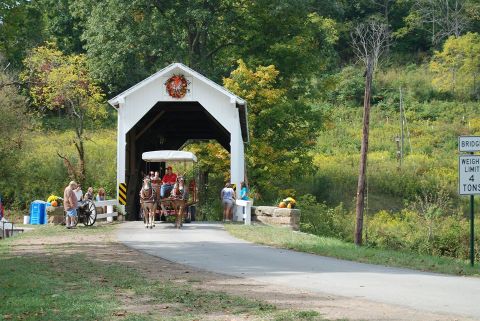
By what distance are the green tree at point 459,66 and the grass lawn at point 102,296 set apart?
51.9 meters

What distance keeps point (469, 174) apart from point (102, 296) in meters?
8.75

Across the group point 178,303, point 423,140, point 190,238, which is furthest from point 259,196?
point 178,303

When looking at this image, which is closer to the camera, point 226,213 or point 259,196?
point 226,213

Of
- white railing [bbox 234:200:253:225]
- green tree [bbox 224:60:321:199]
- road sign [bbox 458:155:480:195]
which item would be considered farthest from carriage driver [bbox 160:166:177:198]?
road sign [bbox 458:155:480:195]

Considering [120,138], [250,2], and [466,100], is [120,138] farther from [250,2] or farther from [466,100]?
[466,100]

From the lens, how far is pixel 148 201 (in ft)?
87.1

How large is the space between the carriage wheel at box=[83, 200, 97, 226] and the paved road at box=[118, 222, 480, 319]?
470cm

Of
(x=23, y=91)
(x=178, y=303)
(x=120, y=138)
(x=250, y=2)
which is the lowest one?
(x=178, y=303)

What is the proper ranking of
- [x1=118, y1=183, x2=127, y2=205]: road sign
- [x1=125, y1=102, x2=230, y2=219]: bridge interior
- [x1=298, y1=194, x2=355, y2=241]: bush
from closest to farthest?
[x1=118, y1=183, x2=127, y2=205]: road sign, [x1=298, y1=194, x2=355, y2=241]: bush, [x1=125, y1=102, x2=230, y2=219]: bridge interior

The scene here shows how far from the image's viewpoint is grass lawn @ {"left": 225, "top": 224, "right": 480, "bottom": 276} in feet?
54.0

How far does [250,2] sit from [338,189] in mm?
11667

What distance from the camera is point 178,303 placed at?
11.3 m

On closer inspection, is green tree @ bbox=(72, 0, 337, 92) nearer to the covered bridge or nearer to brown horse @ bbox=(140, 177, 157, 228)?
the covered bridge

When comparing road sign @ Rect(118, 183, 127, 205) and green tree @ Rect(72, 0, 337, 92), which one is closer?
road sign @ Rect(118, 183, 127, 205)
